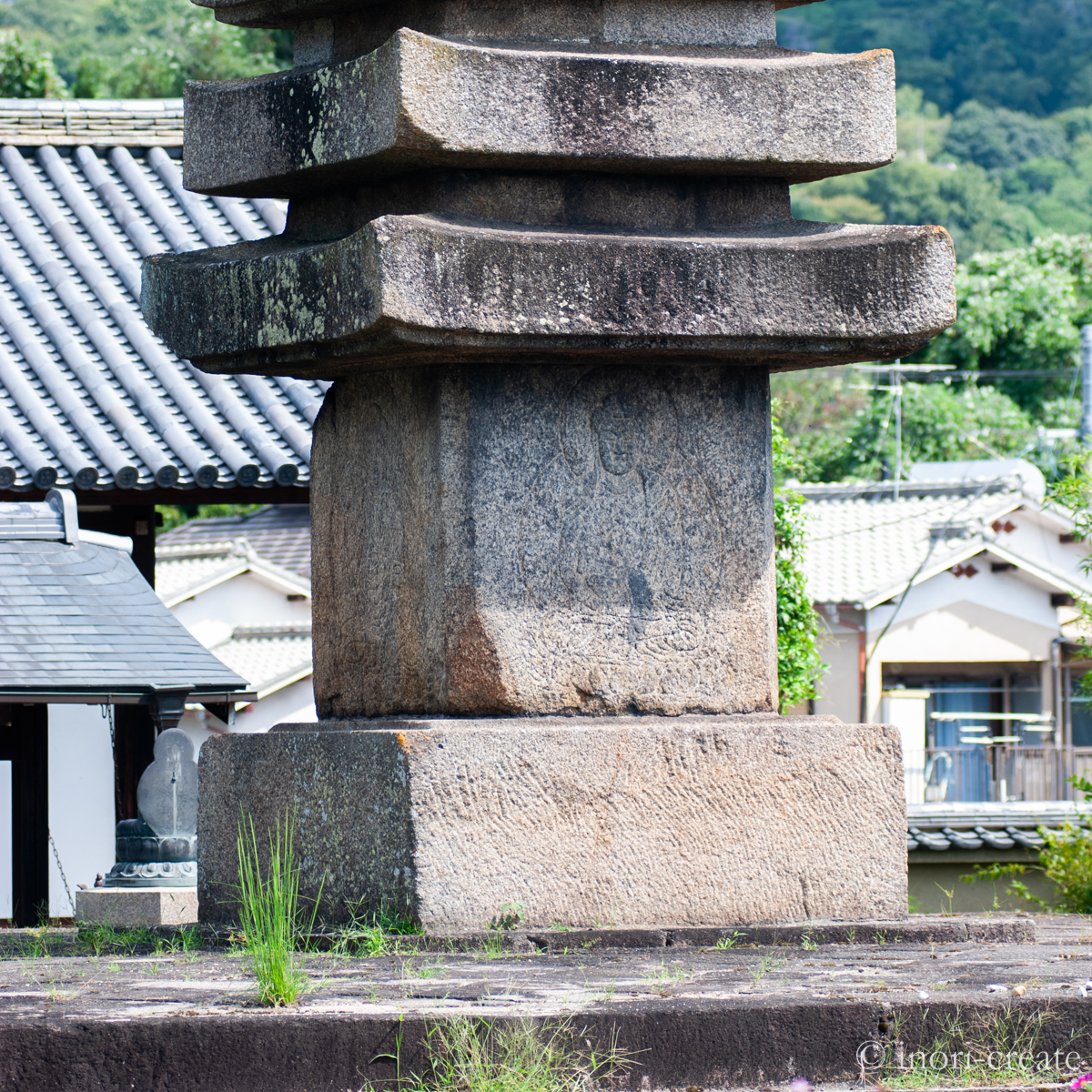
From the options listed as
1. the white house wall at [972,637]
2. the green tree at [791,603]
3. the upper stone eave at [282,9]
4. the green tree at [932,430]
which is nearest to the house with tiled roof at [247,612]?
the white house wall at [972,637]

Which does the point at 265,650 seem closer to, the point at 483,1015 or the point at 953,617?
the point at 953,617

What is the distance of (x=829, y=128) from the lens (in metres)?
4.84

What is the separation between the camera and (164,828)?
823 cm

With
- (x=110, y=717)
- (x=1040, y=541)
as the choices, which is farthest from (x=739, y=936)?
(x=1040, y=541)

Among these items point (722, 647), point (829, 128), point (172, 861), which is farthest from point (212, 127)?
Answer: point (172, 861)

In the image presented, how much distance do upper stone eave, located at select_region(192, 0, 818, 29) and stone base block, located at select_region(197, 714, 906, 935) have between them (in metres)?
2.06

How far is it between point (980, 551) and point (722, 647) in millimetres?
22660

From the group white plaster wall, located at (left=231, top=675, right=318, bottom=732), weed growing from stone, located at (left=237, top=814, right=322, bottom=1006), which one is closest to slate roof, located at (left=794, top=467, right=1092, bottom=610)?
white plaster wall, located at (left=231, top=675, right=318, bottom=732)

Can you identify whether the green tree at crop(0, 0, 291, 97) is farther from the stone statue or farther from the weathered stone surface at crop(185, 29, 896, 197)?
the weathered stone surface at crop(185, 29, 896, 197)

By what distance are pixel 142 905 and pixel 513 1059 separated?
4.88 metres

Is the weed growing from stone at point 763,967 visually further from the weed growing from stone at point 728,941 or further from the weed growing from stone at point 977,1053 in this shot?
the weed growing from stone at point 977,1053

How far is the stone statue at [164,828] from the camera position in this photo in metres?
7.87

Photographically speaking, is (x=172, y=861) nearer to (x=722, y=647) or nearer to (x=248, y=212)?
(x=722, y=647)

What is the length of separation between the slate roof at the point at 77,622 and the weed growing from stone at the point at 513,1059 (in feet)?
21.1
